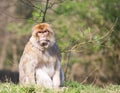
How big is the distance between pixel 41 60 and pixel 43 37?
0.51m

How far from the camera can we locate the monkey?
10.2 metres

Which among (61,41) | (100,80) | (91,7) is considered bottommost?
(100,80)

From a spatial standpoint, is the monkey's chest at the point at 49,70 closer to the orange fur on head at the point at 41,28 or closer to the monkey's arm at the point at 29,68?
the monkey's arm at the point at 29,68

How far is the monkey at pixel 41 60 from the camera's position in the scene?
10219 millimetres

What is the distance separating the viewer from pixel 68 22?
18844 mm

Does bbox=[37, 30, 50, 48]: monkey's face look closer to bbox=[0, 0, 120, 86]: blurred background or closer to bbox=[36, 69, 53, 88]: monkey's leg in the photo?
bbox=[36, 69, 53, 88]: monkey's leg

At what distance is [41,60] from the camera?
10398 millimetres

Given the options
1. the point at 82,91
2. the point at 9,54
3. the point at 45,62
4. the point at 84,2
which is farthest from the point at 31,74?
the point at 9,54

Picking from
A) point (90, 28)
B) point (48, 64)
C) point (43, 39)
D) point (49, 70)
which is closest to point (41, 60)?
point (48, 64)

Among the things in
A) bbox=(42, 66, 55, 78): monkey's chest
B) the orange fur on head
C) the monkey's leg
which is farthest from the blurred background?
the orange fur on head

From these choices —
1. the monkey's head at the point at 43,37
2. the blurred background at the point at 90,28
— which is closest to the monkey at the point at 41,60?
the monkey's head at the point at 43,37

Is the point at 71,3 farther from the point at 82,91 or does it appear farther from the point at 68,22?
the point at 82,91

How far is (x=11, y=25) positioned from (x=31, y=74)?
366 inches

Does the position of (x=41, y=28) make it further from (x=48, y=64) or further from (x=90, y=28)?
(x=90, y=28)
